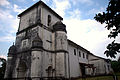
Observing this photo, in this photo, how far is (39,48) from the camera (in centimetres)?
1527

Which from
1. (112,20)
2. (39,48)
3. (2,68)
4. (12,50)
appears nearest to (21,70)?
(12,50)

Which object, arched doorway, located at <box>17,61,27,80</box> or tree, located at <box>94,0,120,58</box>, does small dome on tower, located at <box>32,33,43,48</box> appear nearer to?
arched doorway, located at <box>17,61,27,80</box>

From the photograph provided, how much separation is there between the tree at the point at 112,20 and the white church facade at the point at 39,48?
9.05m

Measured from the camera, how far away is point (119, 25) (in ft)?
28.3

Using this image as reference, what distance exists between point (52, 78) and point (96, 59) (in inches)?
734

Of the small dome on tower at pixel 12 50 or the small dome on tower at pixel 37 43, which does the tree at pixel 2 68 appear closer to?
the small dome on tower at pixel 12 50

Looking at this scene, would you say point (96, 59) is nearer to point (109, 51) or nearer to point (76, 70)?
point (76, 70)

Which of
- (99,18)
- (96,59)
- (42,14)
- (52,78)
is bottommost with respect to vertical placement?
(52,78)

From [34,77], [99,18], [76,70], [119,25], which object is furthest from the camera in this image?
[76,70]

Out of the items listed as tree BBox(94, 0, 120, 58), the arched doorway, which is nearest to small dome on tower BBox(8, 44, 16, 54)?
the arched doorway

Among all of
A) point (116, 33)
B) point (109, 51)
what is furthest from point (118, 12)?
point (109, 51)

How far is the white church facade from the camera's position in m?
15.2

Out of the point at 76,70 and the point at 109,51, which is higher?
the point at 109,51

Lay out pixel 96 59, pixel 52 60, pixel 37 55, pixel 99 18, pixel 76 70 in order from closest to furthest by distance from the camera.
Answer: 1. pixel 99 18
2. pixel 37 55
3. pixel 52 60
4. pixel 76 70
5. pixel 96 59
